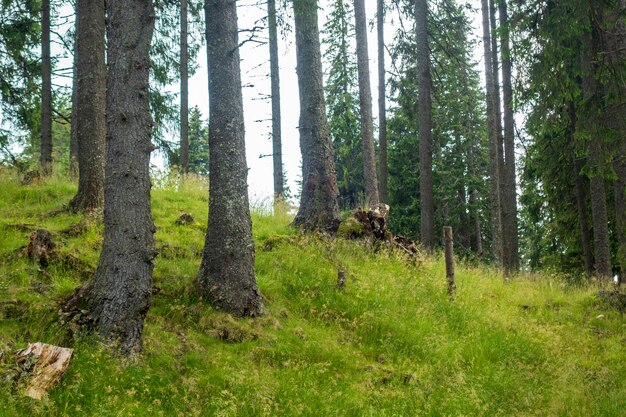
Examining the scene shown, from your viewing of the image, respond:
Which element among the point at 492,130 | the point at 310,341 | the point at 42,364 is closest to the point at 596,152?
the point at 310,341

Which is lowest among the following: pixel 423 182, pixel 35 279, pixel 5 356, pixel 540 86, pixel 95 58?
pixel 5 356

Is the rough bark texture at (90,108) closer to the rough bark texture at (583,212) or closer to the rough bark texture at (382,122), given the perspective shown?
the rough bark texture at (382,122)

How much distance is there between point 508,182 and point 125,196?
12861mm

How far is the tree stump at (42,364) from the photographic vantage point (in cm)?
462

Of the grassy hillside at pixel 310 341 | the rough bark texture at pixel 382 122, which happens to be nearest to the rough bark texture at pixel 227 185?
the grassy hillside at pixel 310 341

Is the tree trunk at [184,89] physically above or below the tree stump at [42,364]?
above

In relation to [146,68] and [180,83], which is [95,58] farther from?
[180,83]

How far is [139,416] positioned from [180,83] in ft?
51.2

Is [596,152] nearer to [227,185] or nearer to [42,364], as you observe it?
[227,185]

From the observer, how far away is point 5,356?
16.0 ft

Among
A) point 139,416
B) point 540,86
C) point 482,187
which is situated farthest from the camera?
point 482,187

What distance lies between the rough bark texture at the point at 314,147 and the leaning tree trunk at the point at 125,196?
16.0 feet

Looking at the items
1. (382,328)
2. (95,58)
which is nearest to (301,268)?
(382,328)

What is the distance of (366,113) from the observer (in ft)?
49.9
